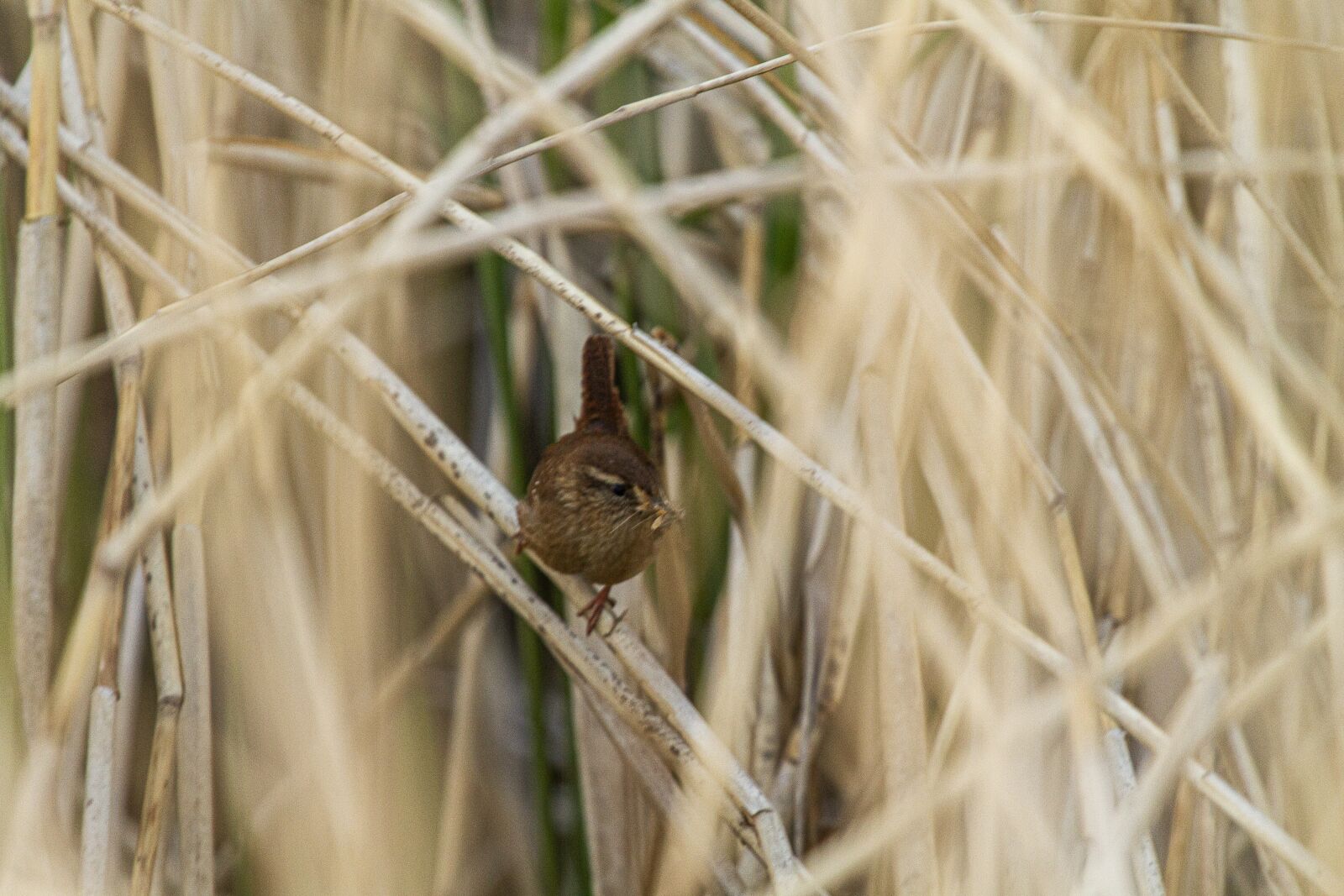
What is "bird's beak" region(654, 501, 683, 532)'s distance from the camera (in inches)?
53.9

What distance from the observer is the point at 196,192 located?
131 cm

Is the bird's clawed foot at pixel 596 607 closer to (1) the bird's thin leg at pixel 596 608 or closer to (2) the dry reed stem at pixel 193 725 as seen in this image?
(1) the bird's thin leg at pixel 596 608

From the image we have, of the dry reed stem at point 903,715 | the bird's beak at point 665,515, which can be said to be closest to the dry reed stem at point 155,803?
the bird's beak at point 665,515

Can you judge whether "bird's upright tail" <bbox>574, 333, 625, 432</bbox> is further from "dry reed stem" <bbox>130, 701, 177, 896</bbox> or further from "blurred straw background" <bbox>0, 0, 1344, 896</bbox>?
"dry reed stem" <bbox>130, 701, 177, 896</bbox>

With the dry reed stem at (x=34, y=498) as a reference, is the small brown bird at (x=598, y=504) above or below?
below

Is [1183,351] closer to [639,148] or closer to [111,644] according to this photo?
[639,148]

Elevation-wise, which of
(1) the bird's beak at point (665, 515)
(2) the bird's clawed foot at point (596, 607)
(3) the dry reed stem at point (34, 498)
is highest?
(3) the dry reed stem at point (34, 498)

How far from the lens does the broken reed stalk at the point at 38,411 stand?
116cm

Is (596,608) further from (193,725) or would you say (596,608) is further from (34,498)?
(34,498)

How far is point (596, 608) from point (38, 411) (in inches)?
26.2

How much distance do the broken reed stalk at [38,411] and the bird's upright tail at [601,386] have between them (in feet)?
2.02

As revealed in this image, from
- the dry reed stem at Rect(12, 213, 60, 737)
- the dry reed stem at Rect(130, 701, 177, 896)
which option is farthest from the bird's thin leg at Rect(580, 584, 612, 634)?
the dry reed stem at Rect(12, 213, 60, 737)

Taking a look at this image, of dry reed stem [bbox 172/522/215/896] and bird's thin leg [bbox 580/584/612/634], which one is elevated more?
dry reed stem [bbox 172/522/215/896]

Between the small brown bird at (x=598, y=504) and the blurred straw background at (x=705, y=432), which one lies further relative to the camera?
the small brown bird at (x=598, y=504)
